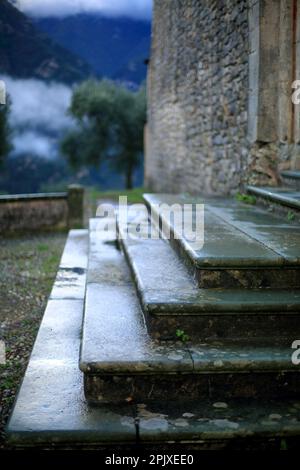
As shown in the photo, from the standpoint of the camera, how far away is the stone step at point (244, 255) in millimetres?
3256

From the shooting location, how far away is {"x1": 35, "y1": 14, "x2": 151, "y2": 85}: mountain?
182 ft

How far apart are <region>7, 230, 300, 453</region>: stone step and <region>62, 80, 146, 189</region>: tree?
71.4ft

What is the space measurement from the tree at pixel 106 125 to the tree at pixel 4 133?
4922 millimetres

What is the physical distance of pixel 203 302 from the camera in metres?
3.02

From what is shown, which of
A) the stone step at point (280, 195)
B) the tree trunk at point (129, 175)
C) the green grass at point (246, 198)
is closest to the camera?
the stone step at point (280, 195)

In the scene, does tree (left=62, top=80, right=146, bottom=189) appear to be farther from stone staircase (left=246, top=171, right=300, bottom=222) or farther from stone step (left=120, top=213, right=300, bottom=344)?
stone step (left=120, top=213, right=300, bottom=344)

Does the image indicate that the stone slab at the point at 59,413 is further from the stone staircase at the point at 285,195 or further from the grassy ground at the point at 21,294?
the stone staircase at the point at 285,195

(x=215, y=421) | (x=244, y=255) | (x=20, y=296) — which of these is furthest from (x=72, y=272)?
(x=215, y=421)

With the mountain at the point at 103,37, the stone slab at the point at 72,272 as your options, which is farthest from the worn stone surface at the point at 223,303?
the mountain at the point at 103,37

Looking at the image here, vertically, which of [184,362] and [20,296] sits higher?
[184,362]

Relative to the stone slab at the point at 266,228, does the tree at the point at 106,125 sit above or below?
above

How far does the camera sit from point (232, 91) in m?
7.01

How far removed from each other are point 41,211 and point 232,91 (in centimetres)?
538

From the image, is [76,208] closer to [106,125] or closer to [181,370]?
[181,370]
